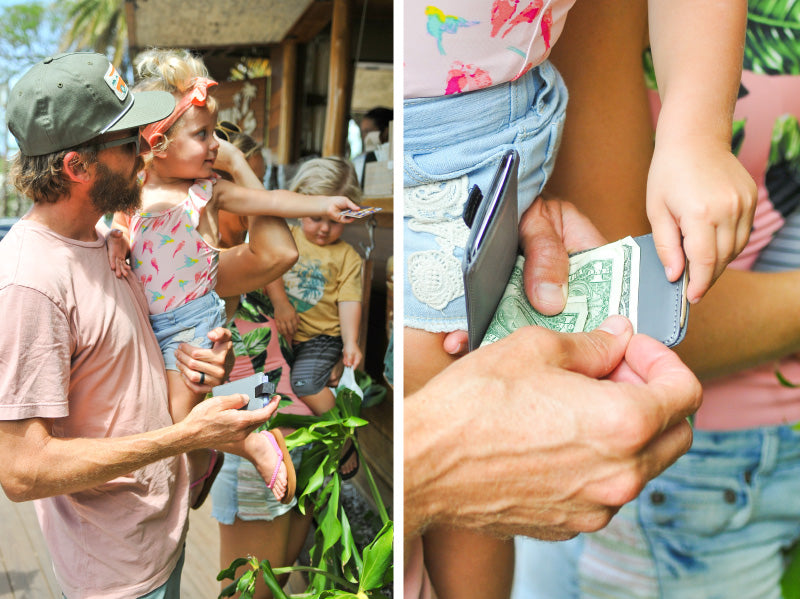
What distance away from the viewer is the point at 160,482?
3.23 ft

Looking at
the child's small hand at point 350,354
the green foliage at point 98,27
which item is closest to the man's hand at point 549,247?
the child's small hand at point 350,354

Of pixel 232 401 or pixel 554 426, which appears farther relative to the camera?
pixel 232 401

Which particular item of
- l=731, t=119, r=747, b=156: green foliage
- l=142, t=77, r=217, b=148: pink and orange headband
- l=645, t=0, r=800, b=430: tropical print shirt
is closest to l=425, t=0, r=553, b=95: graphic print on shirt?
l=645, t=0, r=800, b=430: tropical print shirt

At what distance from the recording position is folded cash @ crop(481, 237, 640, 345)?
2.47 ft

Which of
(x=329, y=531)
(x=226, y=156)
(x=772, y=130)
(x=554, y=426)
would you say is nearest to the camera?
(x=554, y=426)

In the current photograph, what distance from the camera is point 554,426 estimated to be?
2.39 feet

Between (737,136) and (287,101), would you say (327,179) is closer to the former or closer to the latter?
(287,101)

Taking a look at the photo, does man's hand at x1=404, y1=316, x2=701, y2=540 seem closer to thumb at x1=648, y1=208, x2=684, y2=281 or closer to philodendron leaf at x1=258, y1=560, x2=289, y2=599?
thumb at x1=648, y1=208, x2=684, y2=281

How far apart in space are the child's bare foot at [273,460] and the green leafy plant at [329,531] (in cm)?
4

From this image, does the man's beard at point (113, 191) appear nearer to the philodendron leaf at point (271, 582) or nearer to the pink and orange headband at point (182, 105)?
the pink and orange headband at point (182, 105)

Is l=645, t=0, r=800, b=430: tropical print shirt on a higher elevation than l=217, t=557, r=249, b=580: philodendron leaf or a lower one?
higher

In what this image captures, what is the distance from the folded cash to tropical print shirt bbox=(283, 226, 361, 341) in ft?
1.93

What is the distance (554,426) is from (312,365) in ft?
2.35

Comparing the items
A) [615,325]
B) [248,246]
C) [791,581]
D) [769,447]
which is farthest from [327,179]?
[791,581]
